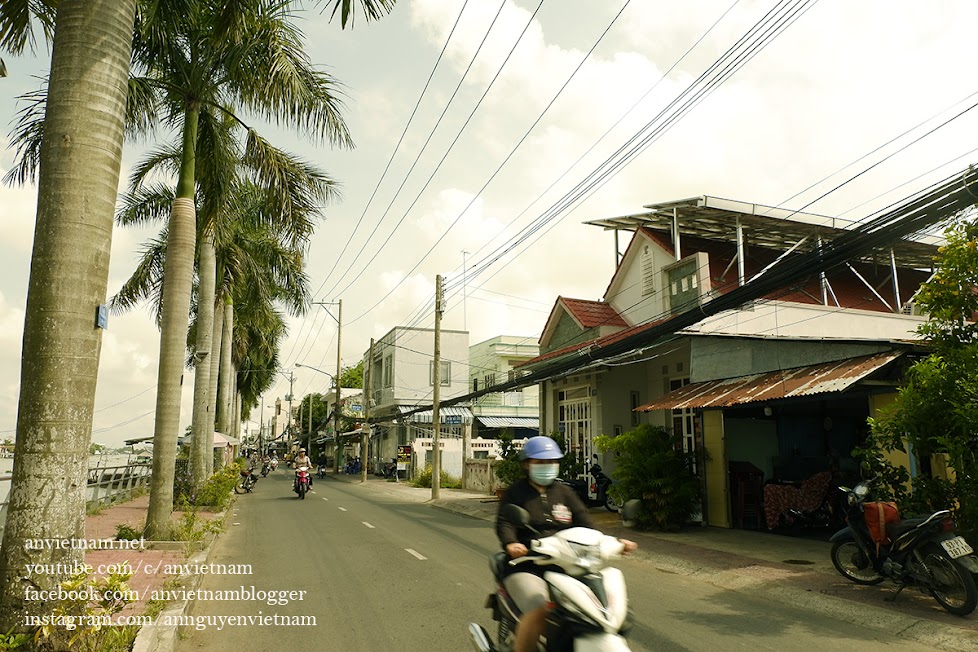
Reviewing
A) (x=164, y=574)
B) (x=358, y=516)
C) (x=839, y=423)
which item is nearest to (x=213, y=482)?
(x=358, y=516)

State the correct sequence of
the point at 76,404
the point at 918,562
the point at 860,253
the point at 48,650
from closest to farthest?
the point at 48,650 < the point at 76,404 < the point at 918,562 < the point at 860,253

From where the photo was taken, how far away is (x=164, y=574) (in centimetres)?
912

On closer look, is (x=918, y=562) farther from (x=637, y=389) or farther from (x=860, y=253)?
(x=637, y=389)

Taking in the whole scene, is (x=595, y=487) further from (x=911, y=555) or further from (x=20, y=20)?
(x=20, y=20)

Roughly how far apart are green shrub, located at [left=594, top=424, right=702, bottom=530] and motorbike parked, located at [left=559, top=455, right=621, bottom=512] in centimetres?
443

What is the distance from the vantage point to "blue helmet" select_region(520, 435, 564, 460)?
16.3ft

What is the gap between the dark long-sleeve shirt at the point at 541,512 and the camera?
494cm

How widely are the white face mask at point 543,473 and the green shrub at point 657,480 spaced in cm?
1043

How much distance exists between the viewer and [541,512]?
5055 millimetres

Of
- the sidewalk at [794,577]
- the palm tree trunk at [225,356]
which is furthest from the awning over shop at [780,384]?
the palm tree trunk at [225,356]

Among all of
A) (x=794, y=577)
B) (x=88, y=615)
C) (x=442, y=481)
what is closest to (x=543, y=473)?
(x=88, y=615)

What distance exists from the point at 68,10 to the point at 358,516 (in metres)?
15.2

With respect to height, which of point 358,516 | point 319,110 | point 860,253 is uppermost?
point 319,110

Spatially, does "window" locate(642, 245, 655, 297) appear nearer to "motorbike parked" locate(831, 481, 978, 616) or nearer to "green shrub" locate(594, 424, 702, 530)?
"green shrub" locate(594, 424, 702, 530)
